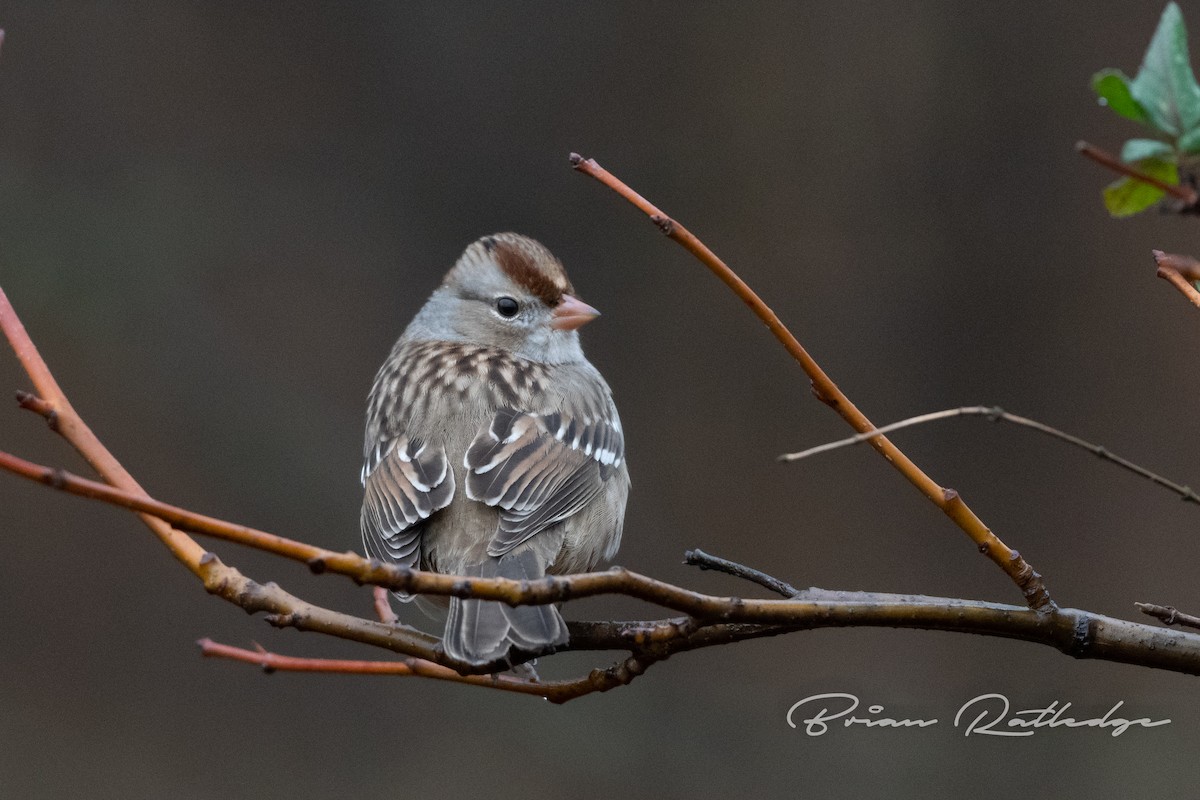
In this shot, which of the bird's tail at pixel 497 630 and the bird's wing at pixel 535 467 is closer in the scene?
the bird's tail at pixel 497 630

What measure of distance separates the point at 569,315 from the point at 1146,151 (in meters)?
2.63

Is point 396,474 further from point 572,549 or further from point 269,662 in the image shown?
point 269,662

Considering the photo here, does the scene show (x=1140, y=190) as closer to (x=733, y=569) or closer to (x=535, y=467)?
(x=733, y=569)

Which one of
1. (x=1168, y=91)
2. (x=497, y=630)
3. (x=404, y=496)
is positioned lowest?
(x=497, y=630)

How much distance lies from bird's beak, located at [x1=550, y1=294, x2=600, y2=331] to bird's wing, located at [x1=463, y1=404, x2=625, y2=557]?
354 mm

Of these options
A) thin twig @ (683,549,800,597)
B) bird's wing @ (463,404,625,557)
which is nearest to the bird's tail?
thin twig @ (683,549,800,597)

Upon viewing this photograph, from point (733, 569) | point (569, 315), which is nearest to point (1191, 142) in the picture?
point (733, 569)

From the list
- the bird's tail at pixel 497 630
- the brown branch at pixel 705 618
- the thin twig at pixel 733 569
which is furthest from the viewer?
the bird's tail at pixel 497 630

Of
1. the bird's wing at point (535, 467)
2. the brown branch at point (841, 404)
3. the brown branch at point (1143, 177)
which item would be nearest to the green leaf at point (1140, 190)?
the brown branch at point (1143, 177)

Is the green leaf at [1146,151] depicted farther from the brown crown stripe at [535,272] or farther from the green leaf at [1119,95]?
the brown crown stripe at [535,272]

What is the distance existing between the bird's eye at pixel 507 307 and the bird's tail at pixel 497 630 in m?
1.57

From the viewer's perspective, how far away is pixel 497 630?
89.4 inches

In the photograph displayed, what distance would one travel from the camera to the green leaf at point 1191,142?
3.82 ft

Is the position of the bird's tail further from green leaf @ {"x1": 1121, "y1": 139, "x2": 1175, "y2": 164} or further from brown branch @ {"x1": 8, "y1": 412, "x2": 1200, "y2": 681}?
green leaf @ {"x1": 1121, "y1": 139, "x2": 1175, "y2": 164}
